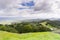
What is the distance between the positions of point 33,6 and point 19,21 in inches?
15.5

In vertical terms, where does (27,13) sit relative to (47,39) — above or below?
above

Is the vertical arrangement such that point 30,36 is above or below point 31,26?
below

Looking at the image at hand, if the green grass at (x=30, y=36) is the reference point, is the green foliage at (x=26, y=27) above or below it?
above

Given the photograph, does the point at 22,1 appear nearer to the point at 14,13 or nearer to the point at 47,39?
the point at 14,13

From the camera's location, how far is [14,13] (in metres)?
2.45

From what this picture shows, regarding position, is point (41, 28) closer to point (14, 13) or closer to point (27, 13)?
point (27, 13)

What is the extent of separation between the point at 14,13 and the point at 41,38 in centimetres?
68

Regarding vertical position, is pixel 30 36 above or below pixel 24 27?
below

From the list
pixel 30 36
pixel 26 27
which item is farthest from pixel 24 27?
pixel 30 36

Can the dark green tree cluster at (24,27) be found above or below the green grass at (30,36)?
above

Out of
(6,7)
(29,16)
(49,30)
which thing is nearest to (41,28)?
(49,30)

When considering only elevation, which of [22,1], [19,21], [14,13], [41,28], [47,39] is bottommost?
[47,39]

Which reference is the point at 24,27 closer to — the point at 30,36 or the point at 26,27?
the point at 26,27

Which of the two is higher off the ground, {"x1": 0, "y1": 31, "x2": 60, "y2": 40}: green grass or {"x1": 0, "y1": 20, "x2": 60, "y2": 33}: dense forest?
{"x1": 0, "y1": 20, "x2": 60, "y2": 33}: dense forest
